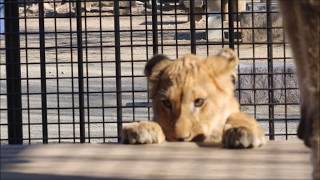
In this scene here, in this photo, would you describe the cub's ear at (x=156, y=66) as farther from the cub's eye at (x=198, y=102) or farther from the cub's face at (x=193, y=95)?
the cub's eye at (x=198, y=102)

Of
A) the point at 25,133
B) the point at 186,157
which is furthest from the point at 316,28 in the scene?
the point at 25,133

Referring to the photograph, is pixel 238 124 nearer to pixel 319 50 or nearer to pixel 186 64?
pixel 186 64

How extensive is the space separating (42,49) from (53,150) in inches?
93.1

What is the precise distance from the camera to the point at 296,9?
2480 millimetres

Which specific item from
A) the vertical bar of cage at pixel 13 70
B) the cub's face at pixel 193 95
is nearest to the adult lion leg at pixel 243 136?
the cub's face at pixel 193 95

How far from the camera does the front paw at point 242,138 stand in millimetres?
3391

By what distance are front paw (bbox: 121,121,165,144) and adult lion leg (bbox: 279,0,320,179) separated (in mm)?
1069

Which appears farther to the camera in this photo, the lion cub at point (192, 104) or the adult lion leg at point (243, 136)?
the lion cub at point (192, 104)

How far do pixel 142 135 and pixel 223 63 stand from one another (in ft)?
1.76

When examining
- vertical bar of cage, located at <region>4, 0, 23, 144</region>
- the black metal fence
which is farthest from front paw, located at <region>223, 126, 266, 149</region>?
vertical bar of cage, located at <region>4, 0, 23, 144</region>

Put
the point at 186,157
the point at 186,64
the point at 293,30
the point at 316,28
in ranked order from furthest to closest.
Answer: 1. the point at 186,64
2. the point at 186,157
3. the point at 293,30
4. the point at 316,28

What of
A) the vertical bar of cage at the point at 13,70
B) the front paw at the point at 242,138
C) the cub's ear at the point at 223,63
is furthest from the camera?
the vertical bar of cage at the point at 13,70

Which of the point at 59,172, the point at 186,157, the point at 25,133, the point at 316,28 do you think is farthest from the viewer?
the point at 25,133

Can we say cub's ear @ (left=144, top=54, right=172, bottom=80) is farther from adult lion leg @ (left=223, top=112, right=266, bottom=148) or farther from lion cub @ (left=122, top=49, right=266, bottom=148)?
adult lion leg @ (left=223, top=112, right=266, bottom=148)
